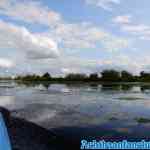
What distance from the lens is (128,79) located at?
5672 cm

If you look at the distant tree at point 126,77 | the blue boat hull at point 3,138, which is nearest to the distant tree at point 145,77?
the distant tree at point 126,77

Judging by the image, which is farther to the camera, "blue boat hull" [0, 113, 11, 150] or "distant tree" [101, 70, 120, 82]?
"distant tree" [101, 70, 120, 82]

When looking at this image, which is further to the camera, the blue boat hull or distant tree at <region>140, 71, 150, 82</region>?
distant tree at <region>140, 71, 150, 82</region>

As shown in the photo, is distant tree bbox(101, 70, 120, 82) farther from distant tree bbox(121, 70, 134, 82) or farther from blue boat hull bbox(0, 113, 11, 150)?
blue boat hull bbox(0, 113, 11, 150)

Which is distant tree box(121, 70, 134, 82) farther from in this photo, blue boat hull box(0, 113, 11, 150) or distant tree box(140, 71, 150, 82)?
blue boat hull box(0, 113, 11, 150)

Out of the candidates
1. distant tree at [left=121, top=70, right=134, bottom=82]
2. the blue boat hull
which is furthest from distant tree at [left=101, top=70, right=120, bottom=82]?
the blue boat hull

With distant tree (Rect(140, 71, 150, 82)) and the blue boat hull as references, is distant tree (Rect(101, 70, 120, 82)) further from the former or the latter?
the blue boat hull

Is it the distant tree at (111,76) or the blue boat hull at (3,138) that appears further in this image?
the distant tree at (111,76)

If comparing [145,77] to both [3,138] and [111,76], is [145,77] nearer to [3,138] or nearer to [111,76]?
[111,76]

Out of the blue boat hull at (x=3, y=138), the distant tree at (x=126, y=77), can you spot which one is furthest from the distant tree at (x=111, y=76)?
the blue boat hull at (x=3, y=138)

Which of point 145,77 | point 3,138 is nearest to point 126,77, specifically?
point 145,77

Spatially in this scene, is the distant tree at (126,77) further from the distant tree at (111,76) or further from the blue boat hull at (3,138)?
the blue boat hull at (3,138)

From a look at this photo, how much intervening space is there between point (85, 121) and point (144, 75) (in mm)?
49110

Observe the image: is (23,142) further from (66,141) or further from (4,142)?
(4,142)
